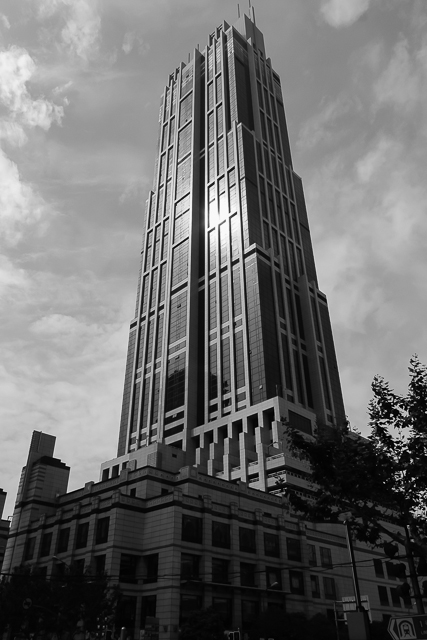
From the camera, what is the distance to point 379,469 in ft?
91.1

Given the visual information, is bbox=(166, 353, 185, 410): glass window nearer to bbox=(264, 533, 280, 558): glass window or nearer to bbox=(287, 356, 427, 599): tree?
bbox=(264, 533, 280, 558): glass window

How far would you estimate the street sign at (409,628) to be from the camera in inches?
795

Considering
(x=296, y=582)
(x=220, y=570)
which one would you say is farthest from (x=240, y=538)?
(x=296, y=582)

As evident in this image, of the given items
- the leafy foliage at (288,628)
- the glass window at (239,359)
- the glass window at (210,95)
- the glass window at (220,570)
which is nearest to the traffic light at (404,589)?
the leafy foliage at (288,628)

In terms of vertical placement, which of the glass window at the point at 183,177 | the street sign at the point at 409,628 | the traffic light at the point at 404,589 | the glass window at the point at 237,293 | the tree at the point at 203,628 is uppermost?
the glass window at the point at 183,177

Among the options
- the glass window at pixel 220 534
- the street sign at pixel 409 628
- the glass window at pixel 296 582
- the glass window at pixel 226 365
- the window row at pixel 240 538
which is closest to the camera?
the street sign at pixel 409 628

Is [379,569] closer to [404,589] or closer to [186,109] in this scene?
[404,589]

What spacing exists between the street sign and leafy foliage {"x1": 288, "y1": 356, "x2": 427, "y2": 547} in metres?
5.42

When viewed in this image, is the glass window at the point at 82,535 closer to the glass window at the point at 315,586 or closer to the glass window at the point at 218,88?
the glass window at the point at 315,586

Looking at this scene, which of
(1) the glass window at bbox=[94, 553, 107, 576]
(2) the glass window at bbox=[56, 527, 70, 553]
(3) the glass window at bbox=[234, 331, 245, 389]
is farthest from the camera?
(3) the glass window at bbox=[234, 331, 245, 389]

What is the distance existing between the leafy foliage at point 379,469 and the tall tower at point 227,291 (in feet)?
232

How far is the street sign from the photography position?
66.2ft

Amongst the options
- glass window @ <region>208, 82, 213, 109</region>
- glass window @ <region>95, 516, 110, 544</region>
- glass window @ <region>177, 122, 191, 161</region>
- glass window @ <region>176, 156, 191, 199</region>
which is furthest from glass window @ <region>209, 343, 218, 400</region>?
glass window @ <region>208, 82, 213, 109</region>

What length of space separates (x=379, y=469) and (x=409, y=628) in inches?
330
